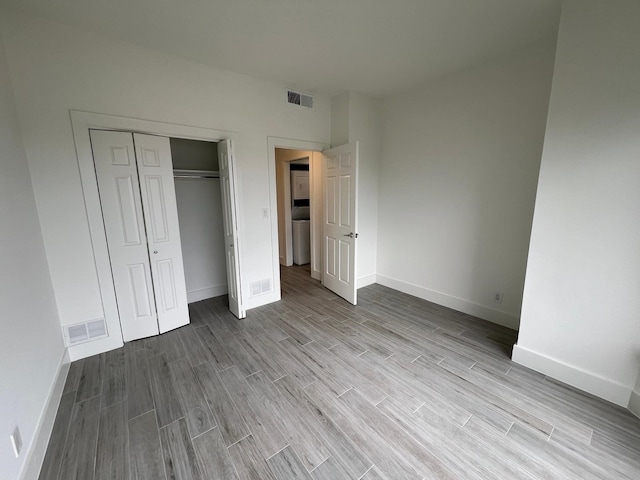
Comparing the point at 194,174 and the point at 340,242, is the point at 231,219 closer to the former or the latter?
the point at 194,174

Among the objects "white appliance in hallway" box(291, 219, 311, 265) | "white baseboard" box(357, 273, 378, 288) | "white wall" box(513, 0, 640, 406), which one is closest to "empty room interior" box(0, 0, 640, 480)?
"white wall" box(513, 0, 640, 406)

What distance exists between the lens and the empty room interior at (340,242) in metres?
1.64

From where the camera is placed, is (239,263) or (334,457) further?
(239,263)

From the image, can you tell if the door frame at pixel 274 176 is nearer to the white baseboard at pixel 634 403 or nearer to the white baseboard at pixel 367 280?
the white baseboard at pixel 367 280

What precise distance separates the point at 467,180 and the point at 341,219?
1.63 m

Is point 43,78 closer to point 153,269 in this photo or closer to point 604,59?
point 153,269

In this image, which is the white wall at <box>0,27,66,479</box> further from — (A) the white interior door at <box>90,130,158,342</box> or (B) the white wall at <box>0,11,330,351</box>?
(A) the white interior door at <box>90,130,158,342</box>

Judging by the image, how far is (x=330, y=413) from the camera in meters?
1.86

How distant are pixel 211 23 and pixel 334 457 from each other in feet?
10.8

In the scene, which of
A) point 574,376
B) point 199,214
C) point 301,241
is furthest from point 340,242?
point 574,376

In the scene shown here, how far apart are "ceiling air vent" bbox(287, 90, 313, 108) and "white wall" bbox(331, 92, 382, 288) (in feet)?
1.32

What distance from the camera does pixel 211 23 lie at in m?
2.16

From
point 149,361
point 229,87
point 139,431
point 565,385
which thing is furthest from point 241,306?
point 565,385

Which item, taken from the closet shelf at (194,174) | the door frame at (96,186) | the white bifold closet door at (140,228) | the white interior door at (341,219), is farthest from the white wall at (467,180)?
the white bifold closet door at (140,228)
